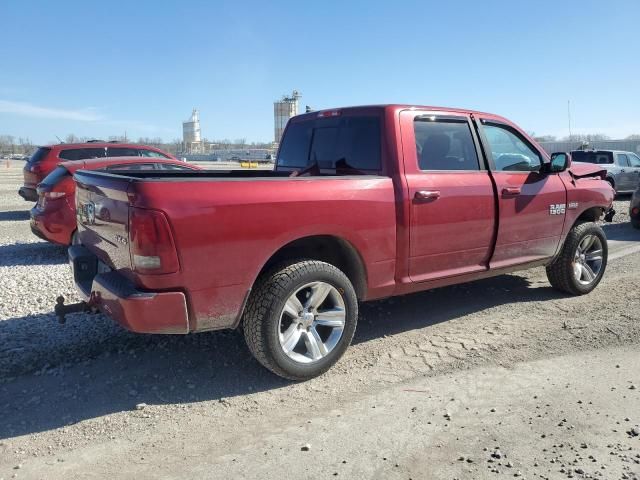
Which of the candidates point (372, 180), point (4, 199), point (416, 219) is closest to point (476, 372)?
point (416, 219)

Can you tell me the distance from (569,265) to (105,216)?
184 inches

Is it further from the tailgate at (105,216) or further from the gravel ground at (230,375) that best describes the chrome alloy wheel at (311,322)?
the tailgate at (105,216)

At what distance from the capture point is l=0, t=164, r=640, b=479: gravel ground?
299 centimetres

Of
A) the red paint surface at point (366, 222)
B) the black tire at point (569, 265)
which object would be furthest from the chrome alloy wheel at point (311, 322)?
the black tire at point (569, 265)

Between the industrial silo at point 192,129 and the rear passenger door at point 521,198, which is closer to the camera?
the rear passenger door at point 521,198

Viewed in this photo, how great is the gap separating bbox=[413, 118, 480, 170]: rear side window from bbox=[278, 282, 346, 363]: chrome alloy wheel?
4.50 ft

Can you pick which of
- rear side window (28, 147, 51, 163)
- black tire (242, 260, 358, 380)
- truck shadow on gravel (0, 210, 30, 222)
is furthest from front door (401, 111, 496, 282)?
truck shadow on gravel (0, 210, 30, 222)

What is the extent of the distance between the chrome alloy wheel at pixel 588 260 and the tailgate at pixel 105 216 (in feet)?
15.4

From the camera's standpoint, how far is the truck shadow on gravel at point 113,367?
11.5 feet

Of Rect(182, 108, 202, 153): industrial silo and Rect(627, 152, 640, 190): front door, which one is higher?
Rect(182, 108, 202, 153): industrial silo

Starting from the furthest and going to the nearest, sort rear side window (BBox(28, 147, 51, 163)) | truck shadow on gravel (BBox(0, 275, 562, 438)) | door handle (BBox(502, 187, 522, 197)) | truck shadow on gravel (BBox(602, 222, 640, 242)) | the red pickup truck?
rear side window (BBox(28, 147, 51, 163))
truck shadow on gravel (BBox(602, 222, 640, 242))
door handle (BBox(502, 187, 522, 197))
truck shadow on gravel (BBox(0, 275, 562, 438))
the red pickup truck

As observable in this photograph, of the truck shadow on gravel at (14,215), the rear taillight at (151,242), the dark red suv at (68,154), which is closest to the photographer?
the rear taillight at (151,242)

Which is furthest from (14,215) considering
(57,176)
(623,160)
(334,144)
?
(623,160)

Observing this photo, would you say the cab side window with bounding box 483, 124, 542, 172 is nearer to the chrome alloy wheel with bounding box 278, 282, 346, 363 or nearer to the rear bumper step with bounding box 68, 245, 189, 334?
the chrome alloy wheel with bounding box 278, 282, 346, 363
